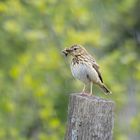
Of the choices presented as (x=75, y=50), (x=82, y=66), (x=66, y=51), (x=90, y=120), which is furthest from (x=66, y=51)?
(x=90, y=120)

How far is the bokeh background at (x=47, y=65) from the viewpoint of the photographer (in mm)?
13102

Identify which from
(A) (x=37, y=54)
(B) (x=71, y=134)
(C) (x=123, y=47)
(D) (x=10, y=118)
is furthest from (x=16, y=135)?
(B) (x=71, y=134)

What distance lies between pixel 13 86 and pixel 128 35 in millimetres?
2170

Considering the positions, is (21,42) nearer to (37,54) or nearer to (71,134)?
(37,54)

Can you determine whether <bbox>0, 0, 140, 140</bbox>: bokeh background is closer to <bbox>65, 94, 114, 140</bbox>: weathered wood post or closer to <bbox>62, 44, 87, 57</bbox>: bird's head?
<bbox>62, 44, 87, 57</bbox>: bird's head

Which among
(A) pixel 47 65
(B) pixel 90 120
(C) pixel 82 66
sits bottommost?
(B) pixel 90 120

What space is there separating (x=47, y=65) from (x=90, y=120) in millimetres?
7400

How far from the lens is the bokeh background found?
43.0 ft

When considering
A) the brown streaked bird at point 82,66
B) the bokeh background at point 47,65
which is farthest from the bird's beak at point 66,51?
the bokeh background at point 47,65

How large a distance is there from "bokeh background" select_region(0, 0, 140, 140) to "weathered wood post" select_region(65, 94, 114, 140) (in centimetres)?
639

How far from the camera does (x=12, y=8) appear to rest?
13359 millimetres

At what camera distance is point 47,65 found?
44.7ft

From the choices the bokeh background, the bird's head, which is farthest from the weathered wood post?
the bokeh background

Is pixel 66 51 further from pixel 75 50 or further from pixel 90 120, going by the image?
pixel 90 120
